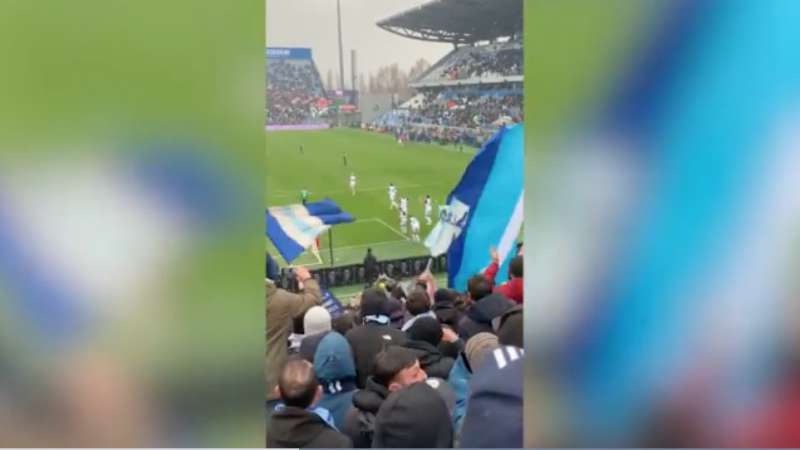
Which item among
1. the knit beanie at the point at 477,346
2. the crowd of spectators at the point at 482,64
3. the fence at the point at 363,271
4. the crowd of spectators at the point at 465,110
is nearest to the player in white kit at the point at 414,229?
the fence at the point at 363,271

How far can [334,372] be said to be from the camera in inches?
111

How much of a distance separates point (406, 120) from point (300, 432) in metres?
26.7

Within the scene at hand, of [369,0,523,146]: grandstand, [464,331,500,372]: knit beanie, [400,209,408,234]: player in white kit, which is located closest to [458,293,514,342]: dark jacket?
[464,331,500,372]: knit beanie

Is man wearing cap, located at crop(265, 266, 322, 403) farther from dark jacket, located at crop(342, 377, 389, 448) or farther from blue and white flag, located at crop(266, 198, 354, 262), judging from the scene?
blue and white flag, located at crop(266, 198, 354, 262)

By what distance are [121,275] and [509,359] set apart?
2.52 ft

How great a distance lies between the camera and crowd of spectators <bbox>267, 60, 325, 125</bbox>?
957 inches

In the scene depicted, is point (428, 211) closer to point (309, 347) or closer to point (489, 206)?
point (489, 206)

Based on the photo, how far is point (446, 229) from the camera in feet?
22.2

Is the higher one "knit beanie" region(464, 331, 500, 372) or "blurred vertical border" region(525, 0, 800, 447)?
"blurred vertical border" region(525, 0, 800, 447)

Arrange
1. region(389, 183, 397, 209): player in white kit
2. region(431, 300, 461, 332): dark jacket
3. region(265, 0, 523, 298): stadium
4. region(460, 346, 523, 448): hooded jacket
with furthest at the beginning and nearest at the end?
region(265, 0, 523, 298): stadium, region(389, 183, 397, 209): player in white kit, region(431, 300, 461, 332): dark jacket, region(460, 346, 523, 448): hooded jacket

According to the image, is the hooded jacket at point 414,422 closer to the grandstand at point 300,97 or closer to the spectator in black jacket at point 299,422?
the spectator in black jacket at point 299,422

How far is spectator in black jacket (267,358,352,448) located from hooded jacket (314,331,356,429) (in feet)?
1.78

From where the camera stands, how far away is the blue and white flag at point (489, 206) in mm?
4914

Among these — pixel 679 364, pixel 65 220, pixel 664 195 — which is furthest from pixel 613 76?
pixel 65 220
